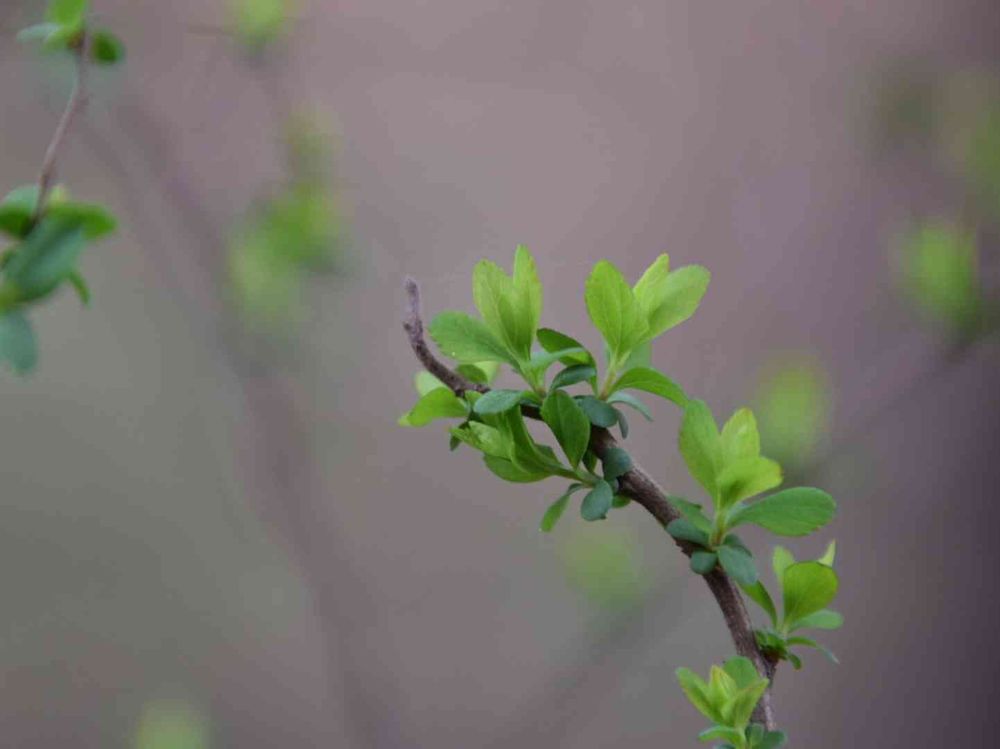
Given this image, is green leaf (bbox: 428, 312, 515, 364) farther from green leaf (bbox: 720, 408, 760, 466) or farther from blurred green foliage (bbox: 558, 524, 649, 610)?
blurred green foliage (bbox: 558, 524, 649, 610)

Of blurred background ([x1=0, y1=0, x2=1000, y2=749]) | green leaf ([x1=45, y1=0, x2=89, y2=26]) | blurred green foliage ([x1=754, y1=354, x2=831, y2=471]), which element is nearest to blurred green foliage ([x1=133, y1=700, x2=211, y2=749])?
blurred background ([x1=0, y1=0, x2=1000, y2=749])

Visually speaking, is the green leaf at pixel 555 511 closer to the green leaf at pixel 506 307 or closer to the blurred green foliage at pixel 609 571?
the green leaf at pixel 506 307

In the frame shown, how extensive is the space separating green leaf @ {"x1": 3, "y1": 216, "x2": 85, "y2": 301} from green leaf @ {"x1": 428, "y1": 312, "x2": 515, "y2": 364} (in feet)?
0.23

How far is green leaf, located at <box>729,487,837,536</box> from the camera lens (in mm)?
209

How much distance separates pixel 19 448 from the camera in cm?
105

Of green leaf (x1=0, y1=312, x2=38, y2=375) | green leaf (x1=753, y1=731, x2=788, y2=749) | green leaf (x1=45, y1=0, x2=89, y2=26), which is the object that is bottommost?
green leaf (x1=753, y1=731, x2=788, y2=749)

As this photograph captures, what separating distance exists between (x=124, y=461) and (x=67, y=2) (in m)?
0.87

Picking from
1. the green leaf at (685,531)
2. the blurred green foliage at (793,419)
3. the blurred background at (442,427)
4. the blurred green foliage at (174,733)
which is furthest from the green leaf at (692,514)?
the blurred background at (442,427)

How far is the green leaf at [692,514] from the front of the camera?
0.72 ft

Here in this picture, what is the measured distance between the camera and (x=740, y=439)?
0.73ft

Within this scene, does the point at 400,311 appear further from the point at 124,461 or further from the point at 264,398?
the point at 124,461

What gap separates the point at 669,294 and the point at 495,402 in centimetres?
5

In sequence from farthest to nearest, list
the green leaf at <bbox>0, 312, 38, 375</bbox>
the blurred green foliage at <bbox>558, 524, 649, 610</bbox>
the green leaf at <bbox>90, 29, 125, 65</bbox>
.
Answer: the blurred green foliage at <bbox>558, 524, 649, 610</bbox> < the green leaf at <bbox>90, 29, 125, 65</bbox> < the green leaf at <bbox>0, 312, 38, 375</bbox>

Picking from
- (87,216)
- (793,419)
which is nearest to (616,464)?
(87,216)
